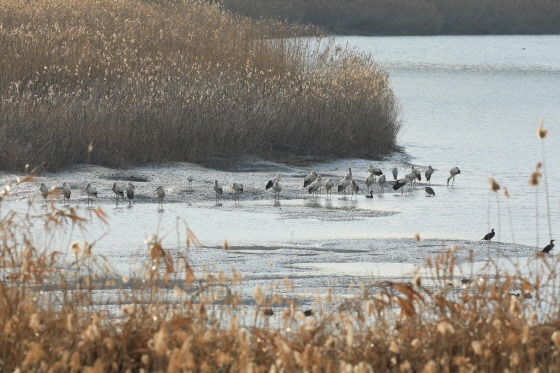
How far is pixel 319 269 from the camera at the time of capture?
27.8 feet

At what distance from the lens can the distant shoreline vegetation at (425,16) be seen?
169 feet

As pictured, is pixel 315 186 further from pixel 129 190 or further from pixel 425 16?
pixel 425 16

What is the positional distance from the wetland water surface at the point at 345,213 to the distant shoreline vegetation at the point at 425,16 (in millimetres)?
28409

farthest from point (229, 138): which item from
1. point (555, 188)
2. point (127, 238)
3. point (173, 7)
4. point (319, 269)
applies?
point (173, 7)

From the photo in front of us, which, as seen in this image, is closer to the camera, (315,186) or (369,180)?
(315,186)

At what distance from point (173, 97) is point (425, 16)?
40347 millimetres

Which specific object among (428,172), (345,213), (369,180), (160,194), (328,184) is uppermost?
(428,172)

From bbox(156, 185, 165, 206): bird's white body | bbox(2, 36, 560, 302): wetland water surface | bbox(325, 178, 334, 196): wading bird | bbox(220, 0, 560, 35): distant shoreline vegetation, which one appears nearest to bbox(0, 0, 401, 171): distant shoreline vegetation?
bbox(2, 36, 560, 302): wetland water surface

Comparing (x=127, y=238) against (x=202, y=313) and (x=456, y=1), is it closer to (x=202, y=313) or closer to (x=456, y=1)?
(x=202, y=313)

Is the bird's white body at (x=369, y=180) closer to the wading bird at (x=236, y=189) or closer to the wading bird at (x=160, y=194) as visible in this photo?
the wading bird at (x=236, y=189)

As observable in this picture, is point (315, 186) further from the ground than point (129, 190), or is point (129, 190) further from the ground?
point (315, 186)

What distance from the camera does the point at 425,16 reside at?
54.5 meters

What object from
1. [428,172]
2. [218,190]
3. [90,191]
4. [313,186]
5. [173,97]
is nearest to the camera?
[90,191]

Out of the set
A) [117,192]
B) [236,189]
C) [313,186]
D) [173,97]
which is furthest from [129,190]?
[173,97]
